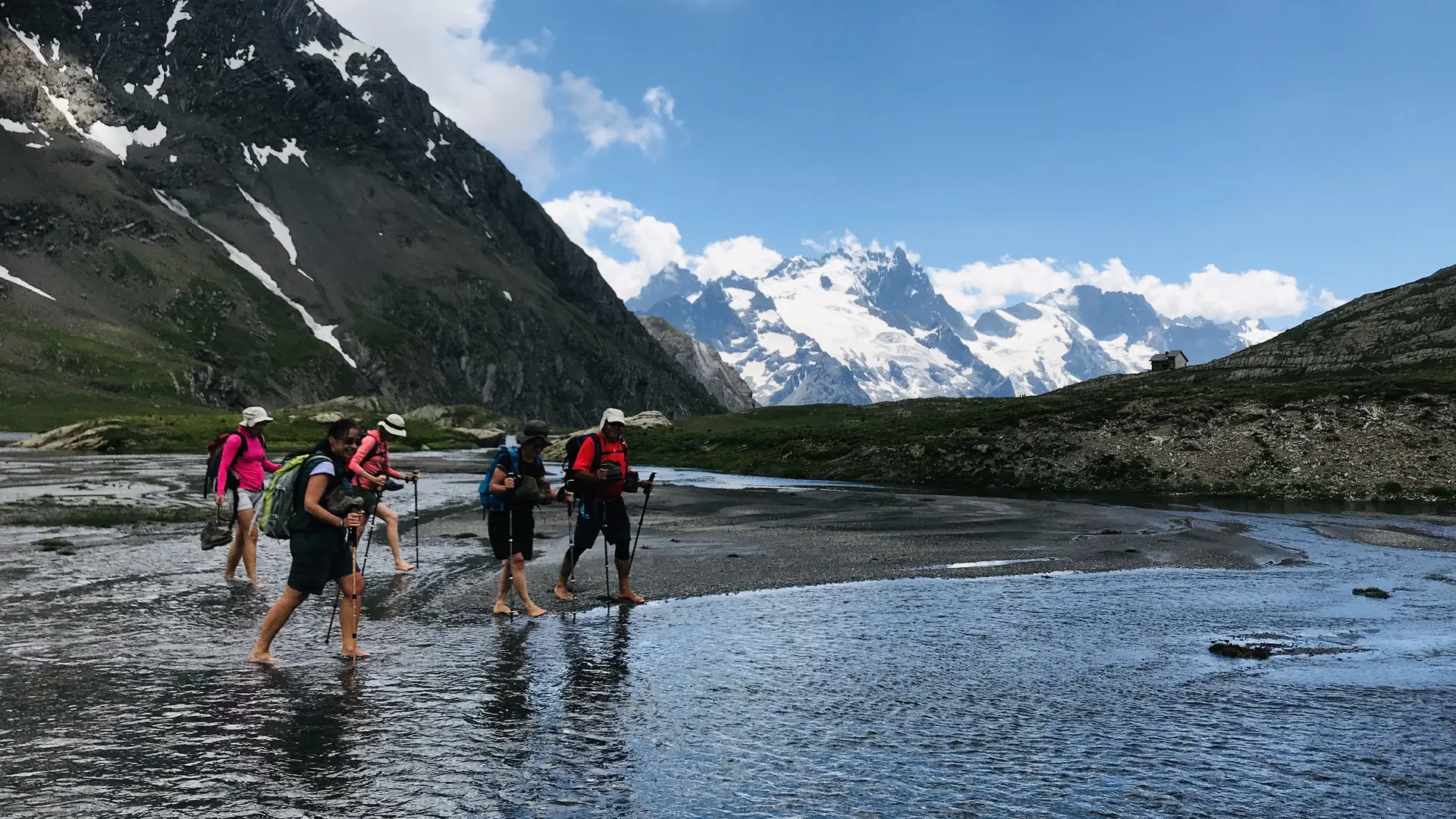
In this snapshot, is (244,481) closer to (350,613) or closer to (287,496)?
(287,496)

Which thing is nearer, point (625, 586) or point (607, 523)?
point (607, 523)

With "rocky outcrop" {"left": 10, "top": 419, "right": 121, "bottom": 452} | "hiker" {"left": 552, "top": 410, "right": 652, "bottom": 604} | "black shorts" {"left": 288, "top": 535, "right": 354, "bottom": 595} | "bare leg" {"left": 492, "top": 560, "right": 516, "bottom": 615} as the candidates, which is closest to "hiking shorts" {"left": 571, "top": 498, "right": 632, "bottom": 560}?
"hiker" {"left": 552, "top": 410, "right": 652, "bottom": 604}

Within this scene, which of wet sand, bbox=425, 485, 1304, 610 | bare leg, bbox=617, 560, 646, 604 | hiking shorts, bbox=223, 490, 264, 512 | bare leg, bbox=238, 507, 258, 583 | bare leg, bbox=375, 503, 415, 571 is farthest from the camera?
bare leg, bbox=375, 503, 415, 571

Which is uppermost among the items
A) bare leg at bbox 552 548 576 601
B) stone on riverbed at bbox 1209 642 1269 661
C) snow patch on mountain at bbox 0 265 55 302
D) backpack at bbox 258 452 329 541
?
snow patch on mountain at bbox 0 265 55 302

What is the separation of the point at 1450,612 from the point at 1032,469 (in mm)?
35739

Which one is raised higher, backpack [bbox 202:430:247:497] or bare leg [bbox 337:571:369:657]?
backpack [bbox 202:430:247:497]

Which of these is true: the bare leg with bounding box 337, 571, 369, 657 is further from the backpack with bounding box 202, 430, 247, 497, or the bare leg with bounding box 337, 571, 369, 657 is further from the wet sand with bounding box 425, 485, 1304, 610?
the backpack with bounding box 202, 430, 247, 497

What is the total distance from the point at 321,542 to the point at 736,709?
19.2ft

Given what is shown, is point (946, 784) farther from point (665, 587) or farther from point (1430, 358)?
point (1430, 358)

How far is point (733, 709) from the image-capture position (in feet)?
32.5

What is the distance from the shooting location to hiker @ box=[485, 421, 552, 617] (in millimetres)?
15008

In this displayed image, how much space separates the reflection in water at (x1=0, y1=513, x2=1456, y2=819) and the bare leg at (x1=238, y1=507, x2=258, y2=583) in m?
1.61

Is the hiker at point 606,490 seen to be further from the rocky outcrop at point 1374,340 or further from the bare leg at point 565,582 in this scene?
the rocky outcrop at point 1374,340

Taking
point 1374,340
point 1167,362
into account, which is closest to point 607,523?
point 1374,340
